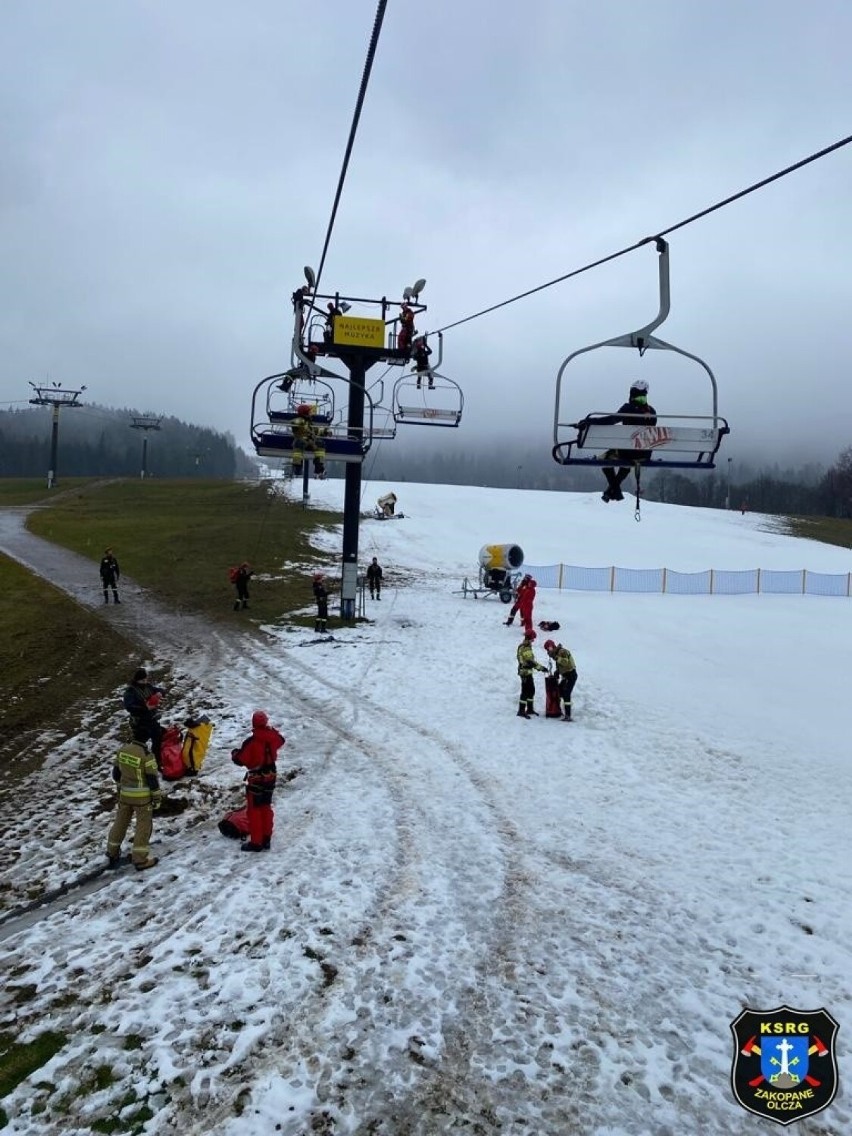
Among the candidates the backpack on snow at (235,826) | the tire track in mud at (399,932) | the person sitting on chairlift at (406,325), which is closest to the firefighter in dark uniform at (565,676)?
the tire track in mud at (399,932)

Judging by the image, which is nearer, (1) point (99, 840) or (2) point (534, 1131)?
(2) point (534, 1131)

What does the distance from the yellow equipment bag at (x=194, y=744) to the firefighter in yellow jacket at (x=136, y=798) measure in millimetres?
2604

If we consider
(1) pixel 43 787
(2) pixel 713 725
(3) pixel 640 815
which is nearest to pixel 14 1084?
(1) pixel 43 787

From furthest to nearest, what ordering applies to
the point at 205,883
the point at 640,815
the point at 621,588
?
the point at 621,588 < the point at 640,815 < the point at 205,883

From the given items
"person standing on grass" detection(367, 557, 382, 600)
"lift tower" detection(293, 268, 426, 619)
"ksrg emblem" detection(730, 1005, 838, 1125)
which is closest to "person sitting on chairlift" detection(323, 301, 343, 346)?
"lift tower" detection(293, 268, 426, 619)

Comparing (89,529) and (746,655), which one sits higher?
(89,529)

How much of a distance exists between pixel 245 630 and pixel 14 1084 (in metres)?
17.7

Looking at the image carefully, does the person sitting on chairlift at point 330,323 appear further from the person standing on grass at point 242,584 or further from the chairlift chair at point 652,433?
the chairlift chair at point 652,433

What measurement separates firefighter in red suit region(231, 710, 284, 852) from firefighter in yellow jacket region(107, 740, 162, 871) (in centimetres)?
107

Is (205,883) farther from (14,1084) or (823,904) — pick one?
(823,904)

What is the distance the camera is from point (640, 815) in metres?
10.7

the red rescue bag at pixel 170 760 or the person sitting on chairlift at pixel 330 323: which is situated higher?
the person sitting on chairlift at pixel 330 323

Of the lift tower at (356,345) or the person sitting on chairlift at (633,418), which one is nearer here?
the person sitting on chairlift at (633,418)

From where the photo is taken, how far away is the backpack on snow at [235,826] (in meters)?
9.34
